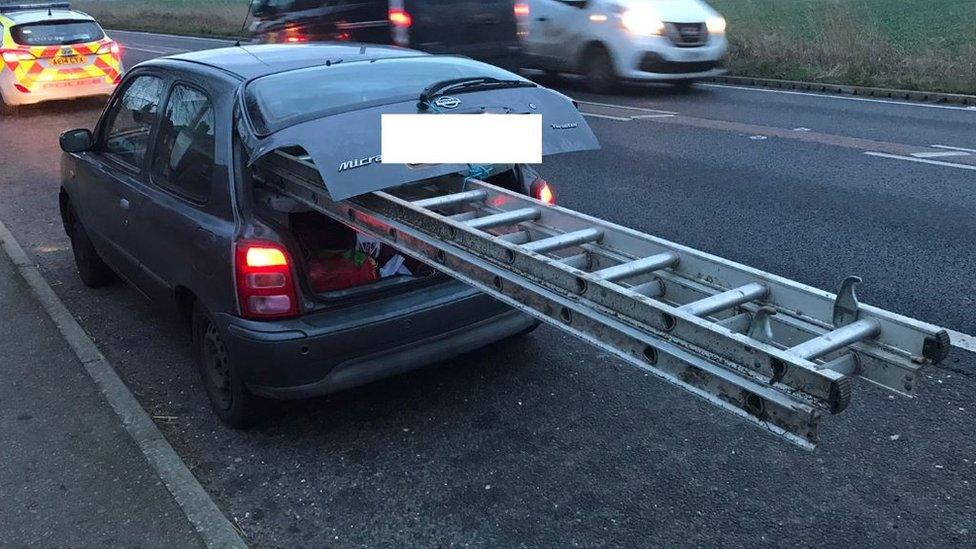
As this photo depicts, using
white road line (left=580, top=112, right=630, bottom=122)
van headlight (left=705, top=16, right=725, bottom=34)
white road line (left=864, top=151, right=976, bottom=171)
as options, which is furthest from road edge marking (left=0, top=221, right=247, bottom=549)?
van headlight (left=705, top=16, right=725, bottom=34)

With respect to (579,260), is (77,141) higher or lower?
higher

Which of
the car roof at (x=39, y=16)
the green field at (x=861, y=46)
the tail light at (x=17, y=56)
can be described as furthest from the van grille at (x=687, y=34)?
the tail light at (x=17, y=56)

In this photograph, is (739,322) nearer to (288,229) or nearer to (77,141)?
(288,229)

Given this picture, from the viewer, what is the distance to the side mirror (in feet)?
18.0

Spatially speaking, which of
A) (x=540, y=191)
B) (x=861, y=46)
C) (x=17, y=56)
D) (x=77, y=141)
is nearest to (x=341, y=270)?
(x=540, y=191)

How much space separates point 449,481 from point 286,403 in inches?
43.2

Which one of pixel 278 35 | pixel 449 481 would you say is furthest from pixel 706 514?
pixel 278 35

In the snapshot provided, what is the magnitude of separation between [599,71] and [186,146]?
39.0ft

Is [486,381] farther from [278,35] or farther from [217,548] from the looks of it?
[278,35]

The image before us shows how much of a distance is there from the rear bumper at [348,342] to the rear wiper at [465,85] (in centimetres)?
88

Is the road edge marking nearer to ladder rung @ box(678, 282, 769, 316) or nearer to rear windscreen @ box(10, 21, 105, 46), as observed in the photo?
ladder rung @ box(678, 282, 769, 316)

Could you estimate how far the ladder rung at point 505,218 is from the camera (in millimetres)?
3484

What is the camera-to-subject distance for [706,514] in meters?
3.49

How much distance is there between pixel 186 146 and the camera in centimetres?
448
